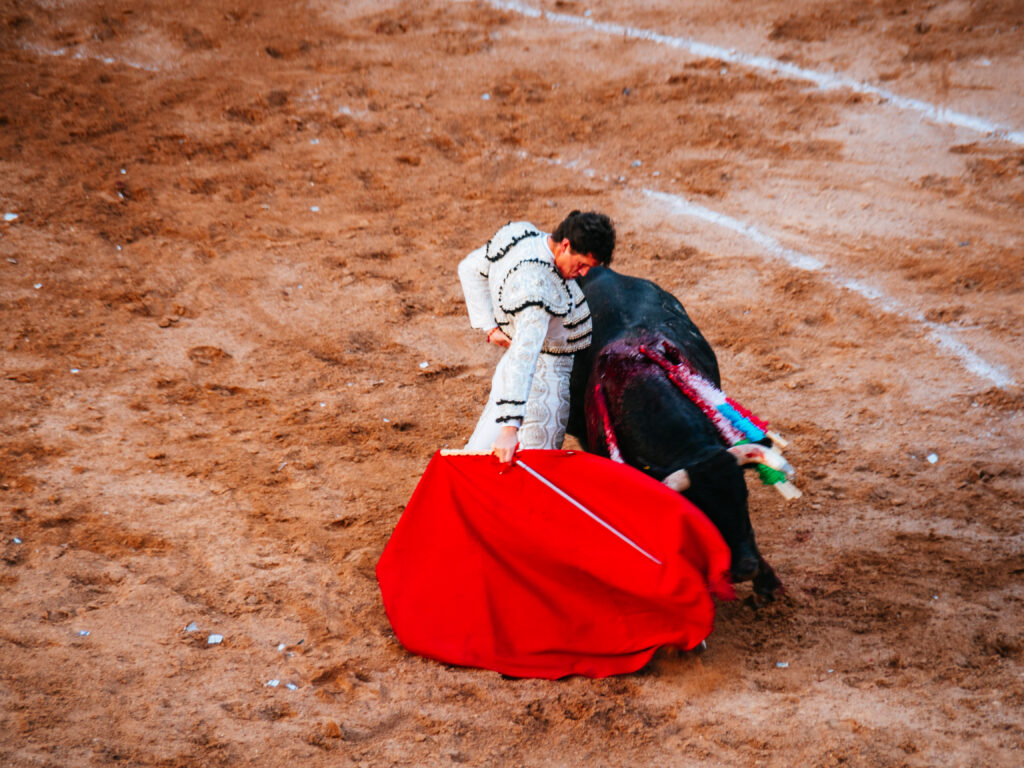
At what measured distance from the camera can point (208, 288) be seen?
6.10 metres

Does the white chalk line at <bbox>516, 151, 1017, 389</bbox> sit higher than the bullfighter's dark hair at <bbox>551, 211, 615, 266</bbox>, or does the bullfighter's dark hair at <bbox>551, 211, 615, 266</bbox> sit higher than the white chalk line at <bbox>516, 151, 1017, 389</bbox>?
the bullfighter's dark hair at <bbox>551, 211, 615, 266</bbox>

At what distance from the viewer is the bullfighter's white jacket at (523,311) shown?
3.36 metres

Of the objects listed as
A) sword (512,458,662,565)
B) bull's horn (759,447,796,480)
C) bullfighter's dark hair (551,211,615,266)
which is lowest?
sword (512,458,662,565)

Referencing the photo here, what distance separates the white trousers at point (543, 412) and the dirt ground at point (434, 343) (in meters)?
0.89

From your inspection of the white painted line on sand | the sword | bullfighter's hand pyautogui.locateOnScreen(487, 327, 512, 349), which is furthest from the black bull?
the white painted line on sand

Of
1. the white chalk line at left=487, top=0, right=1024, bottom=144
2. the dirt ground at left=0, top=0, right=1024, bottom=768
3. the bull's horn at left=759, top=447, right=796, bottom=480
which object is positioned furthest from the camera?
the white chalk line at left=487, top=0, right=1024, bottom=144

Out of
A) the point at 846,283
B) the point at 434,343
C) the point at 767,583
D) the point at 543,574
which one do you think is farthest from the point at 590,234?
the point at 846,283

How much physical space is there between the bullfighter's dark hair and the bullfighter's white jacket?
0.17 m

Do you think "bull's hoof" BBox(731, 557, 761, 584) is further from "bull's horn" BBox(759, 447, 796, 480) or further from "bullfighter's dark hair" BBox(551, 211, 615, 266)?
"bullfighter's dark hair" BBox(551, 211, 615, 266)

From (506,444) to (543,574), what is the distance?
1.82 feet

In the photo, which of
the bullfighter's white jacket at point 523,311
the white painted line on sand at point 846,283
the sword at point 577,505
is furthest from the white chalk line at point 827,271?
the sword at point 577,505

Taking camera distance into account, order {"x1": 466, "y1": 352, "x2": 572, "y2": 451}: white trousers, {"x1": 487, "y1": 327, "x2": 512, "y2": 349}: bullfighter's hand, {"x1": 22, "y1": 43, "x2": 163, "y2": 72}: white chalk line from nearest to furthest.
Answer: {"x1": 466, "y1": 352, "x2": 572, "y2": 451}: white trousers → {"x1": 487, "y1": 327, "x2": 512, "y2": 349}: bullfighter's hand → {"x1": 22, "y1": 43, "x2": 163, "y2": 72}: white chalk line

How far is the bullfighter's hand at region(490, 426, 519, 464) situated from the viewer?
340 centimetres

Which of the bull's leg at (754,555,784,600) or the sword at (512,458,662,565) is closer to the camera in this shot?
the sword at (512,458,662,565)
